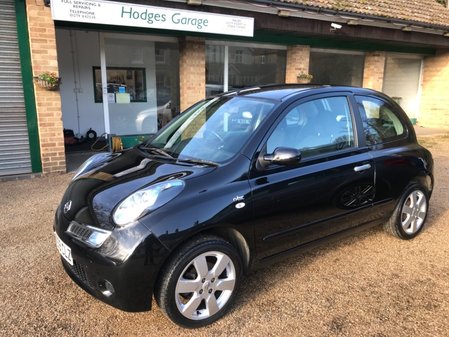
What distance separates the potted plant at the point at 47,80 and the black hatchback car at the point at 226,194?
3.50m

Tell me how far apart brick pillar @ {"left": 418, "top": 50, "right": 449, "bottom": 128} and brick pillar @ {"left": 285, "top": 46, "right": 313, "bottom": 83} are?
254 inches

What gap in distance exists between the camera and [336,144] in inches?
136

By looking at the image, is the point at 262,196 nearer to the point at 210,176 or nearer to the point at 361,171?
the point at 210,176

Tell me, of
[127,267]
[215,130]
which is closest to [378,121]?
[215,130]

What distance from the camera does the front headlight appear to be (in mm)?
2461

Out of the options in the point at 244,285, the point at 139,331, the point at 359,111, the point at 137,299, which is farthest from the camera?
the point at 359,111

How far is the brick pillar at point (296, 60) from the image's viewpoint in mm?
10781

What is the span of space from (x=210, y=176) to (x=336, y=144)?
137 cm

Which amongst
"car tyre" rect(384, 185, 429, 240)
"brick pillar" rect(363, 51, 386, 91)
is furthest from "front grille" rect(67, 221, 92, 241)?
"brick pillar" rect(363, 51, 386, 91)

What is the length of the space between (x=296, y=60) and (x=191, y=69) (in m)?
3.34

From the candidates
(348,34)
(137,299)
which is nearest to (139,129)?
(348,34)

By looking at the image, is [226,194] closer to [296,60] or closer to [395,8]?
[296,60]

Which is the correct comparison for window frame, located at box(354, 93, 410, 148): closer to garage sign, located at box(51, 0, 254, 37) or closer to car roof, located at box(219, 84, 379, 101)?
car roof, located at box(219, 84, 379, 101)

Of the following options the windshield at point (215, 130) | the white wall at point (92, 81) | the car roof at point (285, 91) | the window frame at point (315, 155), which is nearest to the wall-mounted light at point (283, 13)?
the white wall at point (92, 81)
